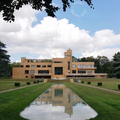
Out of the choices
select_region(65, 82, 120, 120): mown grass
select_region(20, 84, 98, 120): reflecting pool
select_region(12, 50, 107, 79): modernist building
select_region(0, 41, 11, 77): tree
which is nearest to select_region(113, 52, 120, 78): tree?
select_region(12, 50, 107, 79): modernist building

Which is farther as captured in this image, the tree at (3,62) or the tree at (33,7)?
the tree at (3,62)

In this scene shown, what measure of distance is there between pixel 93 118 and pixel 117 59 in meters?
74.8

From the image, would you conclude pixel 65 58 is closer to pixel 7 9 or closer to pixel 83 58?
pixel 83 58

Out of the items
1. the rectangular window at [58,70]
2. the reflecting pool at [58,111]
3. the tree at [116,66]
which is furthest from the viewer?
the rectangular window at [58,70]

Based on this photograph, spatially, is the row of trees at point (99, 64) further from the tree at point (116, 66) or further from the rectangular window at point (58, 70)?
the rectangular window at point (58, 70)

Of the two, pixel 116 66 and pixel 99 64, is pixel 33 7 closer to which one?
pixel 116 66

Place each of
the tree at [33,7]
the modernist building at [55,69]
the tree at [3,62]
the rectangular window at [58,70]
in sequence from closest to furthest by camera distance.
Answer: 1. the tree at [33,7]
2. the tree at [3,62]
3. the modernist building at [55,69]
4. the rectangular window at [58,70]

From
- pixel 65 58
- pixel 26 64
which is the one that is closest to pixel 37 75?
pixel 26 64

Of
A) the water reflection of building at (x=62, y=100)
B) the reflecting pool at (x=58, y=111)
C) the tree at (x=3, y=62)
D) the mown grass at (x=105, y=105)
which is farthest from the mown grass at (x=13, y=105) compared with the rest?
the tree at (x=3, y=62)

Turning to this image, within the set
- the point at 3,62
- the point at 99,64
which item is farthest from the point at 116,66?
the point at 3,62

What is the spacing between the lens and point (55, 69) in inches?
3211

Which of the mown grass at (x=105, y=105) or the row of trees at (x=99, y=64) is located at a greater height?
the row of trees at (x=99, y=64)

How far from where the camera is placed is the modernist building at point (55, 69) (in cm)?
8066

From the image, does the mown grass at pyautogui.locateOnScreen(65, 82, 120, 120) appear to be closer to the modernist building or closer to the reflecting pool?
the reflecting pool
